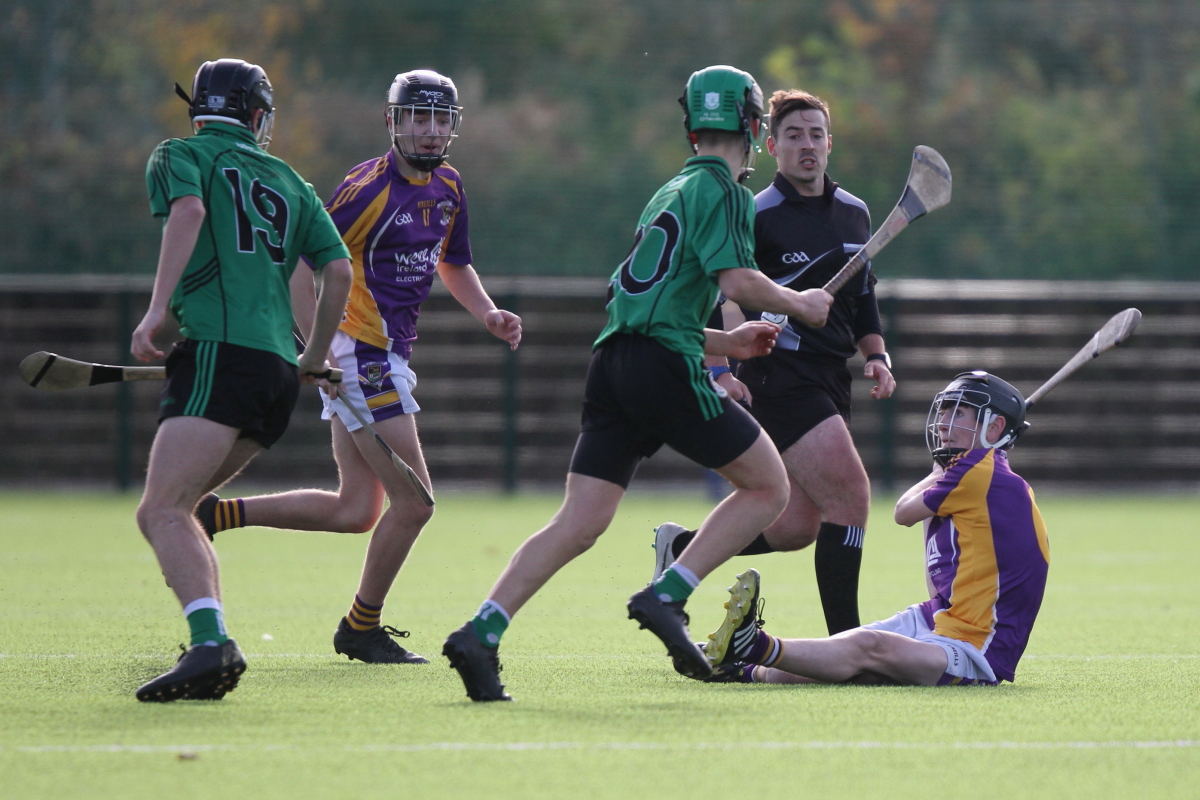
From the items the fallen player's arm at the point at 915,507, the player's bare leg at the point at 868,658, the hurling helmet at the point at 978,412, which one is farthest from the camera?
the hurling helmet at the point at 978,412

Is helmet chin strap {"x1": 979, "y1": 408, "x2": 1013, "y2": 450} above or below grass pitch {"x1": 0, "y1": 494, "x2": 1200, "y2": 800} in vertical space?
above

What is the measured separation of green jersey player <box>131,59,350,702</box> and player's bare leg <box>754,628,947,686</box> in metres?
1.70

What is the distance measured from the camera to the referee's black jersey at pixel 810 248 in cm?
542

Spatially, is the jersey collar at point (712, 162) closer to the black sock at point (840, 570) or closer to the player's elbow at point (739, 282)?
the player's elbow at point (739, 282)

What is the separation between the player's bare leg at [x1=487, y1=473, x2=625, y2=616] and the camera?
432cm

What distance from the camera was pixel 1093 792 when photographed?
328cm

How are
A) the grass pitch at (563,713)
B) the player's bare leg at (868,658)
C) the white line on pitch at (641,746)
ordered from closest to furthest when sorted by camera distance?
the grass pitch at (563,713) → the white line on pitch at (641,746) → the player's bare leg at (868,658)

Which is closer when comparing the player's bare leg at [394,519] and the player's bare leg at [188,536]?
the player's bare leg at [188,536]

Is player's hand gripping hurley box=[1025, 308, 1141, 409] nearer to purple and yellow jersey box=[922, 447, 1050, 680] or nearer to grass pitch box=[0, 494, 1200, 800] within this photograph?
purple and yellow jersey box=[922, 447, 1050, 680]

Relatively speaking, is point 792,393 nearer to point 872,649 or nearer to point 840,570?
point 840,570

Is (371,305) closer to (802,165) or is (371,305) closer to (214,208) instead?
(214,208)

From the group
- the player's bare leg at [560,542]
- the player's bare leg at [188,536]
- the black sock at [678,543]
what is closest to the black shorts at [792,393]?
the black sock at [678,543]

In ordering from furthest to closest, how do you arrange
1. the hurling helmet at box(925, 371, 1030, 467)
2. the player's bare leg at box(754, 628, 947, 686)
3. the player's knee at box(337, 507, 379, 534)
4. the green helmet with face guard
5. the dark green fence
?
the dark green fence, the player's knee at box(337, 507, 379, 534), the hurling helmet at box(925, 371, 1030, 467), the player's bare leg at box(754, 628, 947, 686), the green helmet with face guard

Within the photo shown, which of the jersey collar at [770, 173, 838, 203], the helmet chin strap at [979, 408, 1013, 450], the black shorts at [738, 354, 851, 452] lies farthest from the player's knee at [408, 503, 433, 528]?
the helmet chin strap at [979, 408, 1013, 450]
